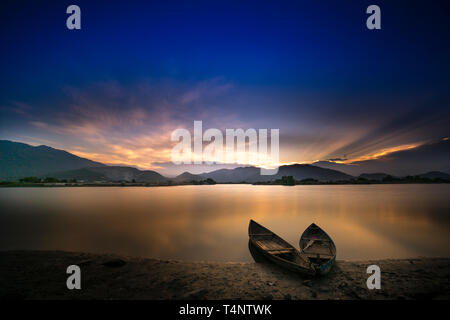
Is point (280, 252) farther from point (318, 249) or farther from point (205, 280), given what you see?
point (205, 280)

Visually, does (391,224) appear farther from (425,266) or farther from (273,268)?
(273,268)

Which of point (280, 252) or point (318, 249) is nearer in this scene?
point (280, 252)

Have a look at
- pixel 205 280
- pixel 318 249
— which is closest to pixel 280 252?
pixel 318 249

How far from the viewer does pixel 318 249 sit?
10539 millimetres

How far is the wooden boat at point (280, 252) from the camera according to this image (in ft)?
25.9

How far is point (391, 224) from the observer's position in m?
20.9

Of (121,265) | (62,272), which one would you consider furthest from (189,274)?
(62,272)

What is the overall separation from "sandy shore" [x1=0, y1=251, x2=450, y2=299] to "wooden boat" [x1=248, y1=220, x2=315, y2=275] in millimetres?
368

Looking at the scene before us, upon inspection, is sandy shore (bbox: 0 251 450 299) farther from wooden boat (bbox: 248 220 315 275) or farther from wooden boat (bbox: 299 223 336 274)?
wooden boat (bbox: 299 223 336 274)

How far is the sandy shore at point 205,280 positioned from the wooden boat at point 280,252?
368 mm

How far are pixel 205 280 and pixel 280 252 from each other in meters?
4.06
